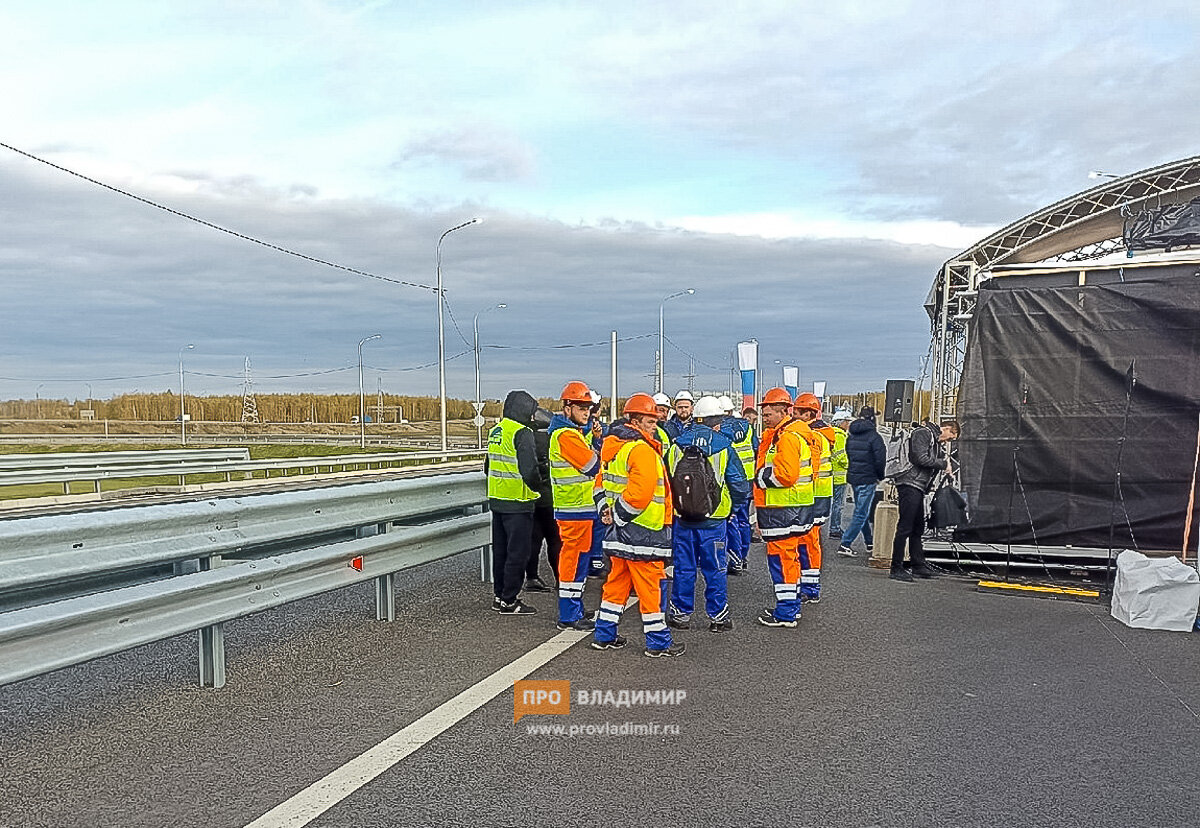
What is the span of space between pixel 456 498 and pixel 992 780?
533cm

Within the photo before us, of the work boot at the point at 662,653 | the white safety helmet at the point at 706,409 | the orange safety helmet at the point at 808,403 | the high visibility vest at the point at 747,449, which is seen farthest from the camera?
the high visibility vest at the point at 747,449

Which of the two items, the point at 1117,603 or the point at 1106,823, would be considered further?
the point at 1117,603

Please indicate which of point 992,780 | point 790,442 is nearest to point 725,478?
point 790,442

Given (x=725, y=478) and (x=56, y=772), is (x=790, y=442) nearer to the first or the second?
(x=725, y=478)

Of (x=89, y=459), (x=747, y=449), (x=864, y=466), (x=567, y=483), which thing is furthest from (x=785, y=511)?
(x=89, y=459)

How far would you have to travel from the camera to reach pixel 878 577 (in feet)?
34.1

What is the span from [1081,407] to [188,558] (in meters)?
8.80

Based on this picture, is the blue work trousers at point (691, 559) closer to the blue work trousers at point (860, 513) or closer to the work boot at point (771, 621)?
the work boot at point (771, 621)

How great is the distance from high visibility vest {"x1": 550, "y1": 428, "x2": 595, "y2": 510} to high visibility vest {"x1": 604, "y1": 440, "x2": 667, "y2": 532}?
63 cm

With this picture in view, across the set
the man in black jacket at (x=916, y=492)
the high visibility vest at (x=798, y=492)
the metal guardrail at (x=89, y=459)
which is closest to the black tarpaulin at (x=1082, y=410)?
the man in black jacket at (x=916, y=492)

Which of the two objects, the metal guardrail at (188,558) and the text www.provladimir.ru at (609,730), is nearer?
the metal guardrail at (188,558)

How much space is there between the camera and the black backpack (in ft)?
24.0

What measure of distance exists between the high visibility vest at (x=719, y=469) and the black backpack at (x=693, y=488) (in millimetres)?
67

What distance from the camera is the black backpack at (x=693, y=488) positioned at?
24.0 feet
